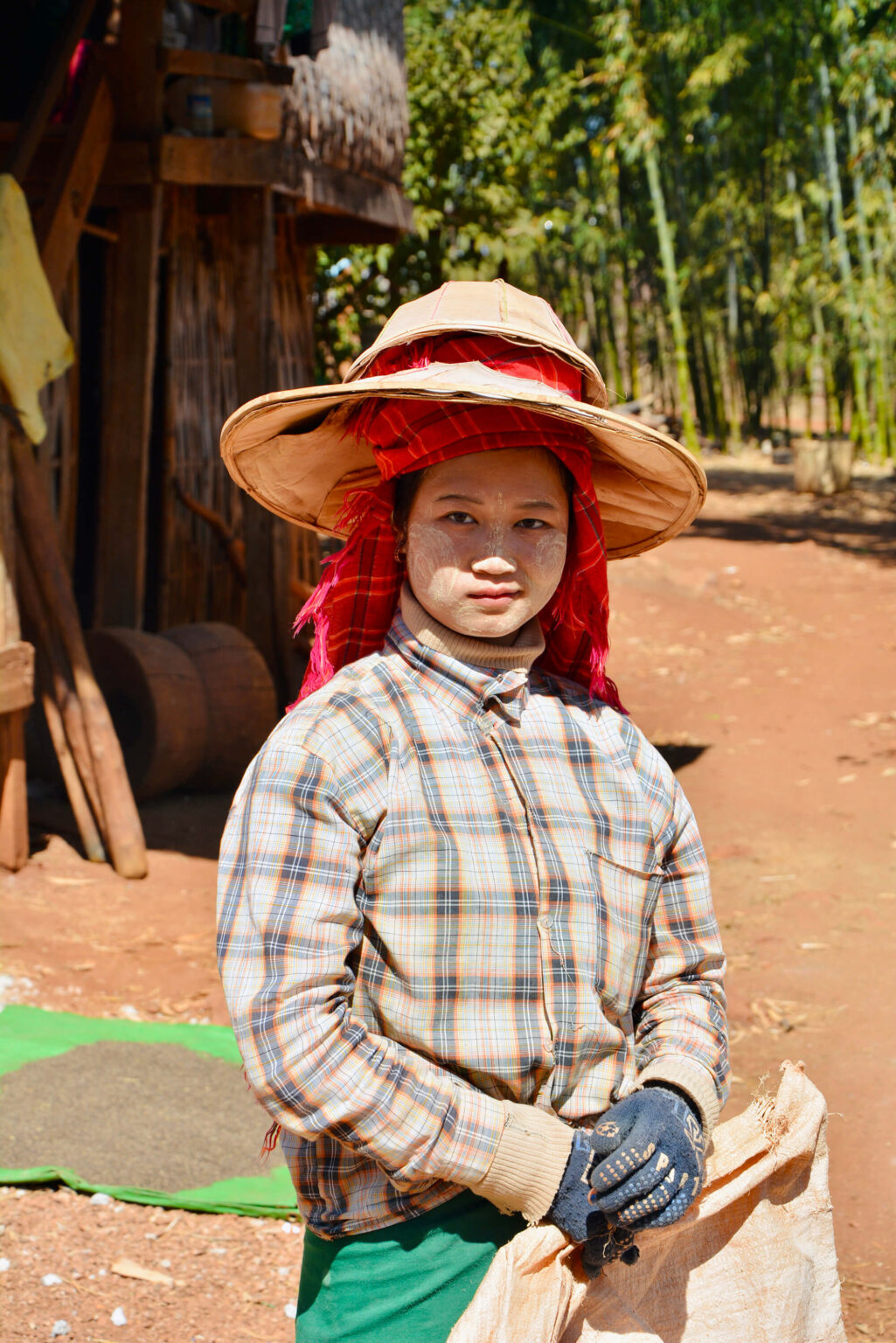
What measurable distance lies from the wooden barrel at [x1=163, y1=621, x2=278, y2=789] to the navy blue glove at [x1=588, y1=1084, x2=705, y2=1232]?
195 inches

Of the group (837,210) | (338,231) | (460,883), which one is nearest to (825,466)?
(837,210)

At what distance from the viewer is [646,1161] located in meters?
1.47

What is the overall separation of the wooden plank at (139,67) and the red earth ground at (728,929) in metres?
3.26

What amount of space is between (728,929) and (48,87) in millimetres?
4467

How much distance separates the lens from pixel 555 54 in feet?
69.1

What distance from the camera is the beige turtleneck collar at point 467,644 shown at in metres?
1.68

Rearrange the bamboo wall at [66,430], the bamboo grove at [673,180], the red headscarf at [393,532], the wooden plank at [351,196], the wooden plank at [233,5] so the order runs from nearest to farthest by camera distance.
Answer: the red headscarf at [393,532] → the wooden plank at [233,5] → the bamboo wall at [66,430] → the wooden plank at [351,196] → the bamboo grove at [673,180]

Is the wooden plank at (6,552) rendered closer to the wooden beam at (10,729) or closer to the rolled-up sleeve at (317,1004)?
the wooden beam at (10,729)

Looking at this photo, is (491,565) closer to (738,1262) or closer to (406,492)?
(406,492)

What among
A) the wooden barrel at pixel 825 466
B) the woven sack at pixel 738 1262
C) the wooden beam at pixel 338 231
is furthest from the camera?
the wooden barrel at pixel 825 466

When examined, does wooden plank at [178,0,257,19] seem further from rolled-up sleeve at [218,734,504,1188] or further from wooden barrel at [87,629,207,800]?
rolled-up sleeve at [218,734,504,1188]

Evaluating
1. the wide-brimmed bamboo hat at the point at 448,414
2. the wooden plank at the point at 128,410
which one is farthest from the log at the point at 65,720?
the wide-brimmed bamboo hat at the point at 448,414

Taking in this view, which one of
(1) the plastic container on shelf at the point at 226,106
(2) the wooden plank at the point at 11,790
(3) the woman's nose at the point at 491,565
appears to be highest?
(1) the plastic container on shelf at the point at 226,106

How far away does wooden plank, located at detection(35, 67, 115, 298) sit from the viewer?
5.46 metres
